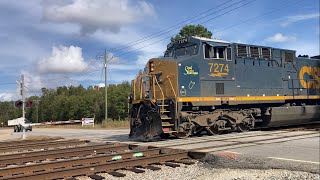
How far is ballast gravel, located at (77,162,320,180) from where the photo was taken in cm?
670

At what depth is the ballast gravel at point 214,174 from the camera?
22.0 ft

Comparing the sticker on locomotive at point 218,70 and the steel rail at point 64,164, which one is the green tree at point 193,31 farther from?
the steel rail at point 64,164

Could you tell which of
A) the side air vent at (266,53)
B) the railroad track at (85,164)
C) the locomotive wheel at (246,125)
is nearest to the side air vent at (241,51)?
the side air vent at (266,53)

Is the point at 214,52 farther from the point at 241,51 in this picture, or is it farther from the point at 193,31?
the point at 193,31

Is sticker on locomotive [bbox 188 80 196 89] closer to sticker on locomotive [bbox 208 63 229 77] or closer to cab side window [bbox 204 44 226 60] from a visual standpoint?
sticker on locomotive [bbox 208 63 229 77]

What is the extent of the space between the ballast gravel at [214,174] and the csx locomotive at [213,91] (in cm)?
609

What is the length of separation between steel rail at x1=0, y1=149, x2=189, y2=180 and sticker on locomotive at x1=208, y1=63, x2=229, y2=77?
638cm

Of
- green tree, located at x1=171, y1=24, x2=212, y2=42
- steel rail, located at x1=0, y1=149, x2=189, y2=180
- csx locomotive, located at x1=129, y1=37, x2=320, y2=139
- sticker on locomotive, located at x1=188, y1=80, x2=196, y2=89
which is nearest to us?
steel rail, located at x1=0, y1=149, x2=189, y2=180

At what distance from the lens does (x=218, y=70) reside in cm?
1527

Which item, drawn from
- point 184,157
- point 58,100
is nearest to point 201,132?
point 184,157

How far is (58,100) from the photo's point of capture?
340 feet

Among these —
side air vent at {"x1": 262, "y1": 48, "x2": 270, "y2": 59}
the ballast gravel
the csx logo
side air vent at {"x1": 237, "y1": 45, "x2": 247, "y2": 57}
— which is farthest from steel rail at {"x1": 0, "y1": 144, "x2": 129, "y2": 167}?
the csx logo

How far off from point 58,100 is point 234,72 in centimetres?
9411

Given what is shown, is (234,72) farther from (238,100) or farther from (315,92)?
(315,92)
